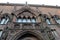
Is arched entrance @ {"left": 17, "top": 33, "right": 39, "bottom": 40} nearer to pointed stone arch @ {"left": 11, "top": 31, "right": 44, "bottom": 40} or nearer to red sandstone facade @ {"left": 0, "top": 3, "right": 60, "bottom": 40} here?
red sandstone facade @ {"left": 0, "top": 3, "right": 60, "bottom": 40}

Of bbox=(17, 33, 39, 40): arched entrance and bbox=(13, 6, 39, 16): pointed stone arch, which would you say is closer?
bbox=(17, 33, 39, 40): arched entrance

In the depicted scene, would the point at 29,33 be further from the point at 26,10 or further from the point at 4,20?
the point at 26,10

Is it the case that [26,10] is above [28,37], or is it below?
above

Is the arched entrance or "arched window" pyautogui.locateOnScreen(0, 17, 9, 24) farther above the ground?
"arched window" pyautogui.locateOnScreen(0, 17, 9, 24)

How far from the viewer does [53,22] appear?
1730cm

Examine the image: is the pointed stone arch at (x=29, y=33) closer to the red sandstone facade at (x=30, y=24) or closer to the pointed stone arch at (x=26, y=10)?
the red sandstone facade at (x=30, y=24)

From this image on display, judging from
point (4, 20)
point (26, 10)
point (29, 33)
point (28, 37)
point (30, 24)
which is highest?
point (26, 10)

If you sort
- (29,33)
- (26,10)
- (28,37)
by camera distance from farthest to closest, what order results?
(26,10)
(28,37)
(29,33)

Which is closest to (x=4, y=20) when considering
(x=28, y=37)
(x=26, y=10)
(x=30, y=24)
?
(x=26, y=10)

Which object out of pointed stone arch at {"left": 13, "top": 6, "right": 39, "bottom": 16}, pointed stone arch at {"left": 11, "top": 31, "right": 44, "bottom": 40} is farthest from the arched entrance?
pointed stone arch at {"left": 13, "top": 6, "right": 39, "bottom": 16}

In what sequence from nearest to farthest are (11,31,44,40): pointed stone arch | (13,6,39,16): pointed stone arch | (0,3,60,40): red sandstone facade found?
(11,31,44,40): pointed stone arch < (0,3,60,40): red sandstone facade < (13,6,39,16): pointed stone arch

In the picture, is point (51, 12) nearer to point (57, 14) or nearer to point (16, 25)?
point (57, 14)

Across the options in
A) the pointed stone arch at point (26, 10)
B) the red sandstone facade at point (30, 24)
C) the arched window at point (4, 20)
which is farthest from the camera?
the pointed stone arch at point (26, 10)

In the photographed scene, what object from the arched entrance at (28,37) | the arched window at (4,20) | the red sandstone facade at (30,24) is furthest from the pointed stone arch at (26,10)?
the arched entrance at (28,37)
